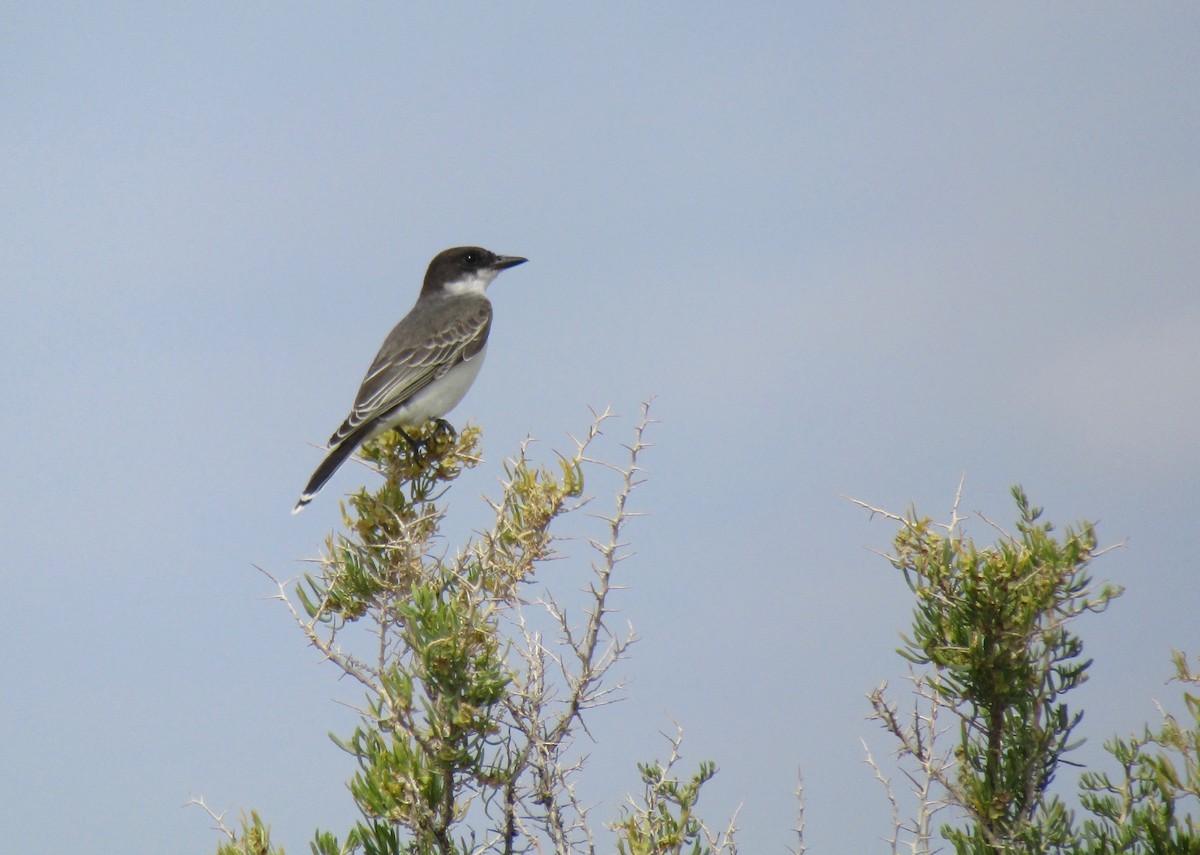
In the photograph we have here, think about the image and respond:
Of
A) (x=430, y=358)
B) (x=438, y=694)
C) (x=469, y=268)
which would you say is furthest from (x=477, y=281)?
(x=438, y=694)

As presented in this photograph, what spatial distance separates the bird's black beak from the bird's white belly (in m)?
1.69

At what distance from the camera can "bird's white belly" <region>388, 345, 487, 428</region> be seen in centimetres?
855

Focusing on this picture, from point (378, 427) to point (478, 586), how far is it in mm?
3782

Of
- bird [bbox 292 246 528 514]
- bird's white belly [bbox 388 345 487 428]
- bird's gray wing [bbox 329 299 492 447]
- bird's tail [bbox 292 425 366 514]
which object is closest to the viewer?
bird's tail [bbox 292 425 366 514]

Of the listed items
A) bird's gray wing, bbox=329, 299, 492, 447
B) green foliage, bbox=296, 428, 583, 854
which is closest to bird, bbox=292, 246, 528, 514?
bird's gray wing, bbox=329, 299, 492, 447

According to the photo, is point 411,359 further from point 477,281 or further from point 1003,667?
point 1003,667

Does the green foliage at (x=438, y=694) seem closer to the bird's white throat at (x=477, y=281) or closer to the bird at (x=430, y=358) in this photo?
the bird at (x=430, y=358)

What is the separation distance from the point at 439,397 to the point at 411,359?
1.40 feet

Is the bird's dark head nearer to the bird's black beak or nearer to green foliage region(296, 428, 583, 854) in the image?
the bird's black beak

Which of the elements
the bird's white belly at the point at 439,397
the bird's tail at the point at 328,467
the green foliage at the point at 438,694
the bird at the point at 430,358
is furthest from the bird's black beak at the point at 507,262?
the green foliage at the point at 438,694

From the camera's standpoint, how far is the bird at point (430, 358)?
8117mm

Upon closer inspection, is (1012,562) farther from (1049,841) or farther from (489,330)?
(489,330)

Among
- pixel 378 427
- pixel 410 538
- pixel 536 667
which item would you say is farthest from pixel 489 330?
pixel 536 667

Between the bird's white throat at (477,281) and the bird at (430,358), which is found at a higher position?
the bird's white throat at (477,281)
